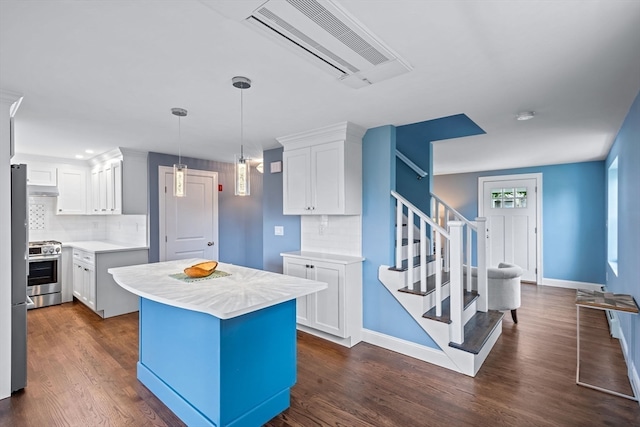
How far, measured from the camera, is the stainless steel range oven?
454 centimetres

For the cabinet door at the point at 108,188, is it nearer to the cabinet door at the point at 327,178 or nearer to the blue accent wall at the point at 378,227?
the cabinet door at the point at 327,178

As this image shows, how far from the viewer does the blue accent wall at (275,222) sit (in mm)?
4238

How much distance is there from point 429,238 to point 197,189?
3624mm

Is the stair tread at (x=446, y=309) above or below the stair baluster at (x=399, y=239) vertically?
below

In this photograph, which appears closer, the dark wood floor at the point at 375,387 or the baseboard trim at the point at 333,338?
the dark wood floor at the point at 375,387

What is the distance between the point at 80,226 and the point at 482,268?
612cm

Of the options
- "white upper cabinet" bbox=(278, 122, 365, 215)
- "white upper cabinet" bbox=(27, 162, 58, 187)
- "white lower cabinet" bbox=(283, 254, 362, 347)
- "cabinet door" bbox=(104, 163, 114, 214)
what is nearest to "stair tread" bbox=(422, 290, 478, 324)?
"white lower cabinet" bbox=(283, 254, 362, 347)

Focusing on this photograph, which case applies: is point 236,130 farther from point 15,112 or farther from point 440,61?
point 440,61

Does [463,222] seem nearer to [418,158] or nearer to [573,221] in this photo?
[418,158]

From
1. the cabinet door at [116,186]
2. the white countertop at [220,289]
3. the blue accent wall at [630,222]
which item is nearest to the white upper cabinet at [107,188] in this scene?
the cabinet door at [116,186]

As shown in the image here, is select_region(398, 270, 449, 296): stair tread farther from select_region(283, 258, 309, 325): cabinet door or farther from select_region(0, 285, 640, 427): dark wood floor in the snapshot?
select_region(283, 258, 309, 325): cabinet door

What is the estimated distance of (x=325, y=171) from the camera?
344 cm

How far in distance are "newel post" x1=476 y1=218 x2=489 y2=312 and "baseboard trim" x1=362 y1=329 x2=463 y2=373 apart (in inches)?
41.9

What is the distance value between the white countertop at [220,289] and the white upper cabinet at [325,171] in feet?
3.74
